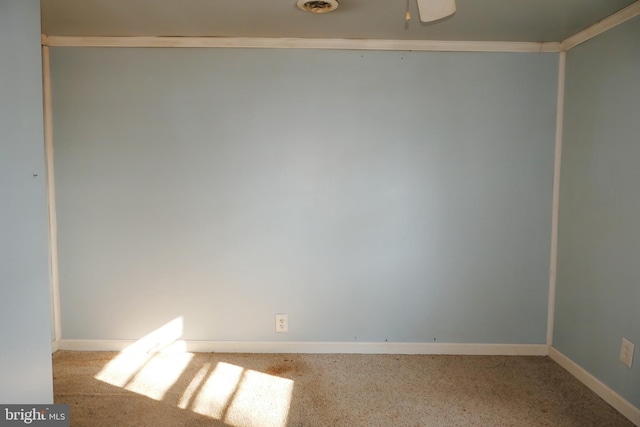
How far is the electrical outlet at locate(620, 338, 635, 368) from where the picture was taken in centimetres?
206

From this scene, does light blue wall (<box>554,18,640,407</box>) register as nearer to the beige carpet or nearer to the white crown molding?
the white crown molding

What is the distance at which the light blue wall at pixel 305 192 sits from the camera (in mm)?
2670

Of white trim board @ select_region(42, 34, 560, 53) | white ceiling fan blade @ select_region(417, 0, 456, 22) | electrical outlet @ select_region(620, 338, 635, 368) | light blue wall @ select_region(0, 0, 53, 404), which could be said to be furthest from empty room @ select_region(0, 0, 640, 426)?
light blue wall @ select_region(0, 0, 53, 404)

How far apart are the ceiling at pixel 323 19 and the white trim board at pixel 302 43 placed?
43 millimetres

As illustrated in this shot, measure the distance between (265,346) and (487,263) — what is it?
5.50ft

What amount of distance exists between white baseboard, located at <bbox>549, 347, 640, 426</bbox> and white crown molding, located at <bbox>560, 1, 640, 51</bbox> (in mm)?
2024

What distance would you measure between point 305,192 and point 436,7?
58.7 inches

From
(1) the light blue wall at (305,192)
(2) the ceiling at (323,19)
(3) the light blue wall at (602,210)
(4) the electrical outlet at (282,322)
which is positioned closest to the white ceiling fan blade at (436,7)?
(2) the ceiling at (323,19)

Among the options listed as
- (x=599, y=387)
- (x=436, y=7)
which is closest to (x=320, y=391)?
(x=599, y=387)

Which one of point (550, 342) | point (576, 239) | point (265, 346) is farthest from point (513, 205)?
point (265, 346)

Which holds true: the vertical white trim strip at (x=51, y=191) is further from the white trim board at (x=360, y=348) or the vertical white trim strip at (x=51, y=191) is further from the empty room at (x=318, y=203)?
the white trim board at (x=360, y=348)

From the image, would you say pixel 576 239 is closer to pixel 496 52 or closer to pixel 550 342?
pixel 550 342

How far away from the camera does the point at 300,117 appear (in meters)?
2.69

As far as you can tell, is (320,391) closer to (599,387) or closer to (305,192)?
(305,192)
